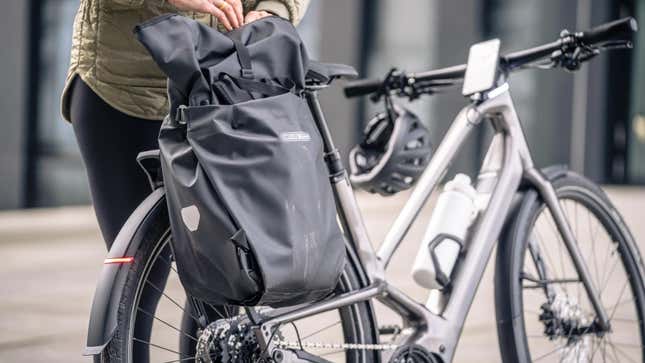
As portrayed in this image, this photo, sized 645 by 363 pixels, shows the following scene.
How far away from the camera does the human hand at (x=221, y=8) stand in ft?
8.09

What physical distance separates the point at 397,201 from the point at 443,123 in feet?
9.36

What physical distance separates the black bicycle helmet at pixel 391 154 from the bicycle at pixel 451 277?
0.26 ft

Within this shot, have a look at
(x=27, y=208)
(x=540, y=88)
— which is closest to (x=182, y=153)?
(x=27, y=208)

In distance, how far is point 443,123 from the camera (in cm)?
1570

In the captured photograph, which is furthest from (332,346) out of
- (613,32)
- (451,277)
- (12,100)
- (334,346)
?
(12,100)

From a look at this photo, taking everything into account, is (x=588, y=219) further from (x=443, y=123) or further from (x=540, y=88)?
(x=540, y=88)

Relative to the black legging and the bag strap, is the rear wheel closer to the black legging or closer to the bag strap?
the black legging

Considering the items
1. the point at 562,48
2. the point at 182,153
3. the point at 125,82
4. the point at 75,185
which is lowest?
the point at 182,153

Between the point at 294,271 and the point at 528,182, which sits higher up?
the point at 528,182

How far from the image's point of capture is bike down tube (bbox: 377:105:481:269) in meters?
2.98

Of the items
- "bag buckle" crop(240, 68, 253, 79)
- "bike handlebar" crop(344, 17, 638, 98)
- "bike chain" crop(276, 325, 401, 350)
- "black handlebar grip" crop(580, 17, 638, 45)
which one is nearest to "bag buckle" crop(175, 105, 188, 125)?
"bag buckle" crop(240, 68, 253, 79)

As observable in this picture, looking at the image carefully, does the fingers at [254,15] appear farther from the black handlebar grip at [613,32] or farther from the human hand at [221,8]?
the black handlebar grip at [613,32]

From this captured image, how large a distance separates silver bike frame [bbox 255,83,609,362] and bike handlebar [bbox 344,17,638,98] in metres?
0.09

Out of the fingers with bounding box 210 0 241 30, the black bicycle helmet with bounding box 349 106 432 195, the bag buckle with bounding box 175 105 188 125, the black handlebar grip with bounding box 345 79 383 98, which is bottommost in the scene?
the bag buckle with bounding box 175 105 188 125
